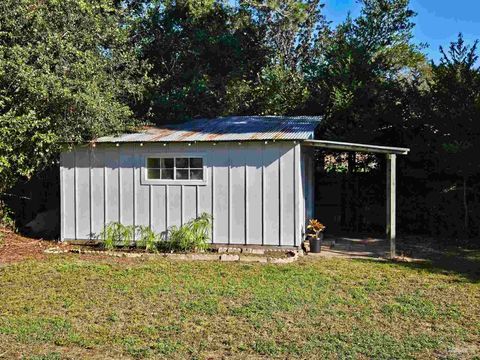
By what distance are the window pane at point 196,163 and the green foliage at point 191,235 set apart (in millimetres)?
1000

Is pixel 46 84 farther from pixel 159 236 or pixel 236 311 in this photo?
pixel 236 311

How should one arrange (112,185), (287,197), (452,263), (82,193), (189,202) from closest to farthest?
1. (452,263)
2. (287,197)
3. (189,202)
4. (112,185)
5. (82,193)

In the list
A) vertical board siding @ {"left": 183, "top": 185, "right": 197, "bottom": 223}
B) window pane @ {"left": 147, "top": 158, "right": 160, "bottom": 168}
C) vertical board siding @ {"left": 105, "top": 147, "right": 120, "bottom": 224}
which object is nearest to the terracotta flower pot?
vertical board siding @ {"left": 183, "top": 185, "right": 197, "bottom": 223}

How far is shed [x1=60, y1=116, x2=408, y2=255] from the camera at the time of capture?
9172 millimetres

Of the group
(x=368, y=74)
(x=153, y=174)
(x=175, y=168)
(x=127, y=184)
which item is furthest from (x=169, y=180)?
(x=368, y=74)

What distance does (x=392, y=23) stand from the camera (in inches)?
584

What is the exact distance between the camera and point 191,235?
30.5 feet

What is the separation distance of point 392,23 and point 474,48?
14.5ft

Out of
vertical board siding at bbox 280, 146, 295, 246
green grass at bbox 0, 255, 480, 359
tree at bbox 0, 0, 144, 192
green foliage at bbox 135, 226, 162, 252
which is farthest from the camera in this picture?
green foliage at bbox 135, 226, 162, 252

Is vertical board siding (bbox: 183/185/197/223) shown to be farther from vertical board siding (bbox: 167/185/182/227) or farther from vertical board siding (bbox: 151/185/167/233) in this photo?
vertical board siding (bbox: 151/185/167/233)

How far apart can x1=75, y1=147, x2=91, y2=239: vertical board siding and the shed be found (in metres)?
0.02

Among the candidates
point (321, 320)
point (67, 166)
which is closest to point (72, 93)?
point (67, 166)

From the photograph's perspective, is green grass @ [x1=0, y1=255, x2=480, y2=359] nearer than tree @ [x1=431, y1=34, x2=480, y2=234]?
Yes

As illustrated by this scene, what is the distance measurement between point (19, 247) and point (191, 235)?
3704 millimetres
